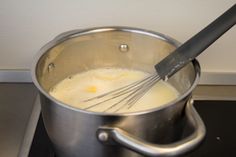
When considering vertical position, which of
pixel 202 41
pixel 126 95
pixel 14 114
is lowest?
pixel 14 114

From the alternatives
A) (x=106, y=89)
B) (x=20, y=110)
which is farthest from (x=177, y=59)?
(x=20, y=110)

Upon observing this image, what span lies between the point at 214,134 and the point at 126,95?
0.18 metres

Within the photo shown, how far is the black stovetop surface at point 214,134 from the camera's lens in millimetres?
649

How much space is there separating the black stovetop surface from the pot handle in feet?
0.46

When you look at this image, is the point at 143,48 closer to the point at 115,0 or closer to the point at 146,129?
the point at 115,0

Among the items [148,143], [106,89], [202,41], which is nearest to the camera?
[148,143]

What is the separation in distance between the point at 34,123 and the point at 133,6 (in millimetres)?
278

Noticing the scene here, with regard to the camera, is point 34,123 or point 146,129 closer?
point 146,129

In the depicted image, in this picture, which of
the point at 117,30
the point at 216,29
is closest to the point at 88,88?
the point at 117,30

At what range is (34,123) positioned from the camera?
700mm

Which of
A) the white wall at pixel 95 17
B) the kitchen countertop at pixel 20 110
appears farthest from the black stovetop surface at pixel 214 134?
the white wall at pixel 95 17

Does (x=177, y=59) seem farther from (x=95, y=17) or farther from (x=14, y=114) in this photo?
(x=14, y=114)

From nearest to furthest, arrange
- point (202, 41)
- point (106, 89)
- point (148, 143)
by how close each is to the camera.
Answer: point (148, 143) → point (202, 41) → point (106, 89)

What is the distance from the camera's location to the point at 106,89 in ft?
2.17
